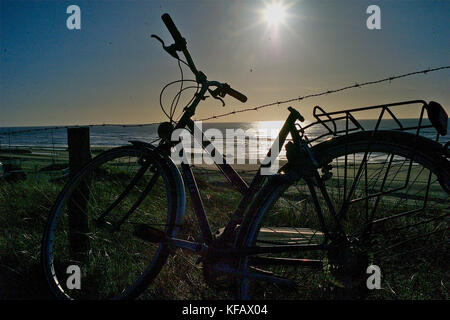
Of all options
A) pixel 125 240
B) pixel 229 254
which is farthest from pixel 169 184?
pixel 125 240

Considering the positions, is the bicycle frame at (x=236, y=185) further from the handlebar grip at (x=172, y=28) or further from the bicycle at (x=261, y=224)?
the handlebar grip at (x=172, y=28)

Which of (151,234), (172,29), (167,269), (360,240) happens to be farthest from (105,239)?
(360,240)

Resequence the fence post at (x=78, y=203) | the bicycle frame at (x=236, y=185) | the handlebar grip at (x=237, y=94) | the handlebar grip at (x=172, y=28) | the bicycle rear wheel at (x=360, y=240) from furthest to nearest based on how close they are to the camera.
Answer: the fence post at (x=78, y=203) → the handlebar grip at (x=237, y=94) → the handlebar grip at (x=172, y=28) → the bicycle frame at (x=236, y=185) → the bicycle rear wheel at (x=360, y=240)

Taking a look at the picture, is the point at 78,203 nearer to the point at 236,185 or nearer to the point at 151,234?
the point at 151,234

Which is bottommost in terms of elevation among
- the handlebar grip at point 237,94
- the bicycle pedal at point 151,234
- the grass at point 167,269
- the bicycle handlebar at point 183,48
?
the grass at point 167,269

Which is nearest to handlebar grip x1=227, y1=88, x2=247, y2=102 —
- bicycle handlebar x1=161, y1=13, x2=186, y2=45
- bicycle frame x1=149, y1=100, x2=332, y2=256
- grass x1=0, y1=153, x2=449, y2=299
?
bicycle frame x1=149, y1=100, x2=332, y2=256

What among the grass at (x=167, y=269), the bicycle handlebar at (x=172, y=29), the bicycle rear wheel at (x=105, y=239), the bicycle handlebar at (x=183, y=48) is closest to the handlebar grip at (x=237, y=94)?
the bicycle handlebar at (x=183, y=48)

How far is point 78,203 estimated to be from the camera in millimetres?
3066

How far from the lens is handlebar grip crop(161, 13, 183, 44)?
87.1 inches

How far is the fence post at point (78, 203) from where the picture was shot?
3064 millimetres

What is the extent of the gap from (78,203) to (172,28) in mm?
1871

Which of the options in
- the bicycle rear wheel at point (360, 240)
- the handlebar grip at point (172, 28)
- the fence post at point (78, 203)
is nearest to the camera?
the bicycle rear wheel at point (360, 240)

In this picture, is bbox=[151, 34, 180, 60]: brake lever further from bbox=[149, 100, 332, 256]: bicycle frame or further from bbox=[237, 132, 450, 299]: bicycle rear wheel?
bbox=[237, 132, 450, 299]: bicycle rear wheel
